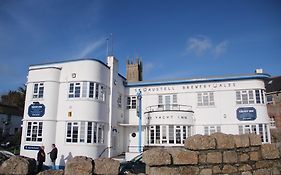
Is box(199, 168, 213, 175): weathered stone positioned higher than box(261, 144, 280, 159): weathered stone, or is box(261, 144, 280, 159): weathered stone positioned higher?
box(261, 144, 280, 159): weathered stone

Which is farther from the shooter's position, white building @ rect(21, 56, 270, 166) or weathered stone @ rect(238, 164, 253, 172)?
white building @ rect(21, 56, 270, 166)

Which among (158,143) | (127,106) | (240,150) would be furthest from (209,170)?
(127,106)

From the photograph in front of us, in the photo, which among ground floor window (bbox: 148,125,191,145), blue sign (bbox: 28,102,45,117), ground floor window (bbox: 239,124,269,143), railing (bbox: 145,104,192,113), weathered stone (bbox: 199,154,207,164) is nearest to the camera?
weathered stone (bbox: 199,154,207,164)

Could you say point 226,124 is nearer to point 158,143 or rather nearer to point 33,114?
point 158,143

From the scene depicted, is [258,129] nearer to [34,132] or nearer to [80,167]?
[34,132]

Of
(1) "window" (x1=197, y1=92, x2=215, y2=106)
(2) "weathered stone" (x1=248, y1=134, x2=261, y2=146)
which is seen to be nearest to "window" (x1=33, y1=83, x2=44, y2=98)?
(1) "window" (x1=197, y1=92, x2=215, y2=106)

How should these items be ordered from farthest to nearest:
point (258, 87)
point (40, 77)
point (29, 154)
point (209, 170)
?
point (258, 87) < point (40, 77) < point (29, 154) < point (209, 170)

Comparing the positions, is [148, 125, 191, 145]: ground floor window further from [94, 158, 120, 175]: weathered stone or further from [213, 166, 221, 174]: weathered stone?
[94, 158, 120, 175]: weathered stone

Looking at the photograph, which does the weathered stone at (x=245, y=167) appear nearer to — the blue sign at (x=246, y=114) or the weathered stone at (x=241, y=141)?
the weathered stone at (x=241, y=141)

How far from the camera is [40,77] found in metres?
21.2

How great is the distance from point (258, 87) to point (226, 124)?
463cm

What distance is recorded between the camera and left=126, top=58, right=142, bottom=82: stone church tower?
33156 mm

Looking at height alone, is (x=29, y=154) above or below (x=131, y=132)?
below

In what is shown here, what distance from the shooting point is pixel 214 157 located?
5.10 m
